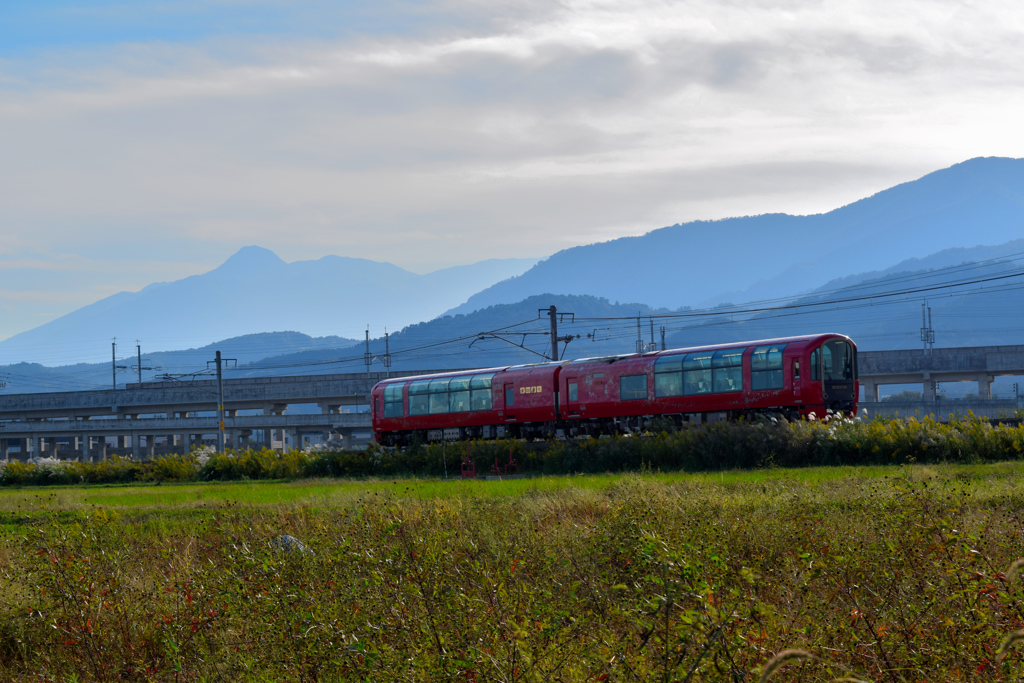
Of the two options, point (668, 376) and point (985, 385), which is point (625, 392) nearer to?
point (668, 376)


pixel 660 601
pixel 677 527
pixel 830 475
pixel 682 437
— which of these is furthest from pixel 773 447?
pixel 660 601

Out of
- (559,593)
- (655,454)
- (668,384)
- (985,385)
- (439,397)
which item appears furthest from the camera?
(985,385)

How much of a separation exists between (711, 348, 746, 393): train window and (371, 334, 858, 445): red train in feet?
0.11

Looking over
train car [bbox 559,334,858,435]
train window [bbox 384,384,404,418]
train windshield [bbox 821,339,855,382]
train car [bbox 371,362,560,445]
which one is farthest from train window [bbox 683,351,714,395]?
train window [bbox 384,384,404,418]

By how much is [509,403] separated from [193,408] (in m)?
57.5

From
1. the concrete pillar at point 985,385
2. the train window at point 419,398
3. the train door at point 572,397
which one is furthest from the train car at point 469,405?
the concrete pillar at point 985,385

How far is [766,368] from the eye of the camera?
30.5 meters

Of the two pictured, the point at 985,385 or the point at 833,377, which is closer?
the point at 833,377

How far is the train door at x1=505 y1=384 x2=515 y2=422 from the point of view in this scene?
124ft

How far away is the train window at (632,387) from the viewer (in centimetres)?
3366

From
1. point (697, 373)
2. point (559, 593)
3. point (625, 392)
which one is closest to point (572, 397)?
point (625, 392)

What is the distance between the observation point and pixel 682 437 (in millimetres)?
26750

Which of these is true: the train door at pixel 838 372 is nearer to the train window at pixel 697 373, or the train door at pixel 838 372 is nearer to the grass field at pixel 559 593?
the train window at pixel 697 373

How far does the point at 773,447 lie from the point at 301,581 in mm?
17314
